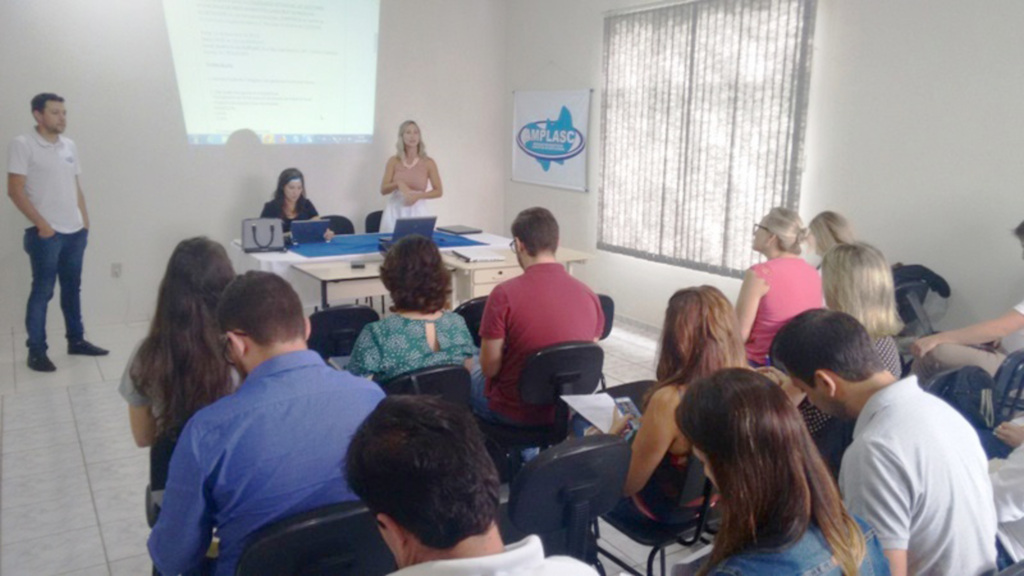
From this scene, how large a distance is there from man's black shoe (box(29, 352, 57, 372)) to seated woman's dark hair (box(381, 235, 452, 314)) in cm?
337

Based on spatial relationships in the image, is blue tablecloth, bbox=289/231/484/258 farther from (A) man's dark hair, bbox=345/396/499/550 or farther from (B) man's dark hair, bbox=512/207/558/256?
(A) man's dark hair, bbox=345/396/499/550

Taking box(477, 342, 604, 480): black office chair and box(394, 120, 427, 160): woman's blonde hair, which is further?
box(394, 120, 427, 160): woman's blonde hair

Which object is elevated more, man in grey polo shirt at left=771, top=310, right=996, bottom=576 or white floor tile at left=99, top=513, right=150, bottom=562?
man in grey polo shirt at left=771, top=310, right=996, bottom=576

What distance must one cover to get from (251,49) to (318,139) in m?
0.92

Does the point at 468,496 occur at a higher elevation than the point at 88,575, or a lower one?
higher

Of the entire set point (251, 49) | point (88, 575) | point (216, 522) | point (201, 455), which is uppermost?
point (251, 49)

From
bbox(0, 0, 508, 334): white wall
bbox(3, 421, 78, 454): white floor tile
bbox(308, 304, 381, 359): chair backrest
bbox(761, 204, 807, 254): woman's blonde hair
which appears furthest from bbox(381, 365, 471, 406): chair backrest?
bbox(0, 0, 508, 334): white wall

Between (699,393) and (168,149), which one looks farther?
(168,149)

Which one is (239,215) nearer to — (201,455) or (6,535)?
(6,535)

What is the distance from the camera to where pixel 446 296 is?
273 cm

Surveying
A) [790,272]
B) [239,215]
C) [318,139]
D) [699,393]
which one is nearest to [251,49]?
[318,139]

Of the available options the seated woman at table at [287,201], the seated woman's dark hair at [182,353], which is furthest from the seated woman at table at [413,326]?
the seated woman at table at [287,201]

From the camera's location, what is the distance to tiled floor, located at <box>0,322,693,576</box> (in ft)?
9.14

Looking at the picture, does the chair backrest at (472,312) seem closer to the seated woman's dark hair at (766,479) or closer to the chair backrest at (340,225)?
the seated woman's dark hair at (766,479)
